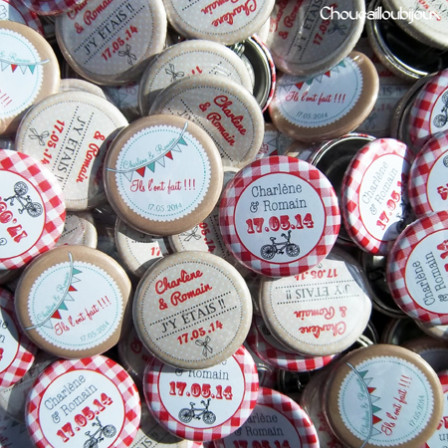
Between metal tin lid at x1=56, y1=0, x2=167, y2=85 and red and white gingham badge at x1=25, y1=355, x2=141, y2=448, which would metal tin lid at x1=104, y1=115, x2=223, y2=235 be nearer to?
metal tin lid at x1=56, y1=0, x2=167, y2=85

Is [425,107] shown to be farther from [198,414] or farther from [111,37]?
[198,414]

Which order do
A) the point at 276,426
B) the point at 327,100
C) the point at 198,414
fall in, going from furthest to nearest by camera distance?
the point at 327,100
the point at 276,426
the point at 198,414

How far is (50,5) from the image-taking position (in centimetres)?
210

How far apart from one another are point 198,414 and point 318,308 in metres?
0.66

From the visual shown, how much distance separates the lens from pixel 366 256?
7.66ft

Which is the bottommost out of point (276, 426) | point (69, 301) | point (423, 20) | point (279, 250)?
point (276, 426)

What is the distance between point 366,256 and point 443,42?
3.28 feet

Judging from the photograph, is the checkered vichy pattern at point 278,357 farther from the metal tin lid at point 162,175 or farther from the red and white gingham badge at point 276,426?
the metal tin lid at point 162,175

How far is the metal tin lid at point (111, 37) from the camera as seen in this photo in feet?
6.88

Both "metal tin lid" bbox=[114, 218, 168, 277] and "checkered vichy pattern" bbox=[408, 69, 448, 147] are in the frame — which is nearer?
"metal tin lid" bbox=[114, 218, 168, 277]

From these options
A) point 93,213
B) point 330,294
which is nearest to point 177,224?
point 93,213

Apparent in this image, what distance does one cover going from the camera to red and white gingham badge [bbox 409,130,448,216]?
2.13 m

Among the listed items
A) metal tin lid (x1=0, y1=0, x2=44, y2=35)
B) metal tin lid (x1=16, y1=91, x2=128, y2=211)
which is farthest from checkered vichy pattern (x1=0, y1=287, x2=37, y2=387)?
metal tin lid (x1=0, y1=0, x2=44, y2=35)

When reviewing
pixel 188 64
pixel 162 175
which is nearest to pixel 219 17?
pixel 188 64
